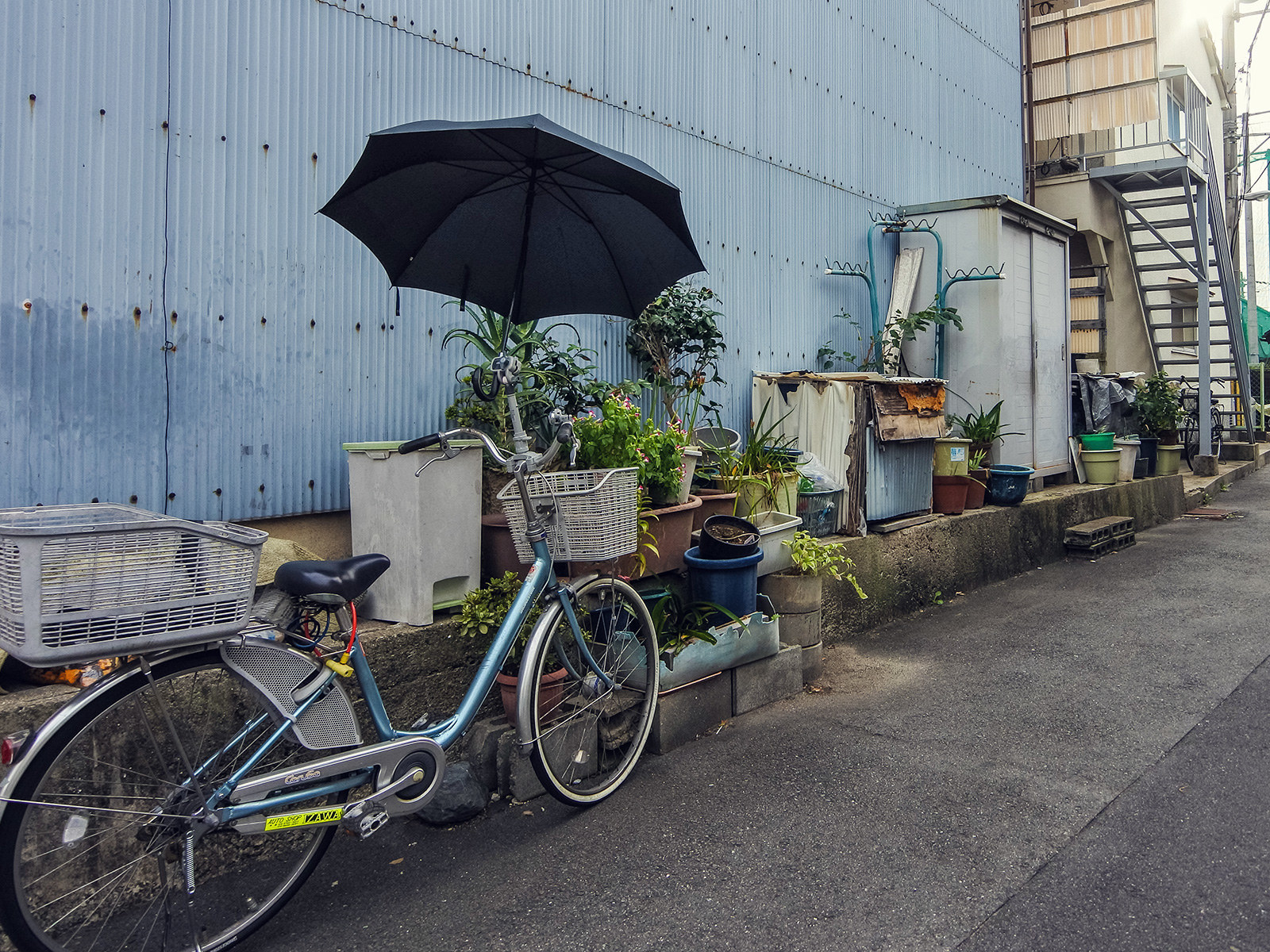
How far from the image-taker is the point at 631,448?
14.2 feet

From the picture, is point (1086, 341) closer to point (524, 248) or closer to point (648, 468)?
point (648, 468)

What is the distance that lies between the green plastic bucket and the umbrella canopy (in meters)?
4.45

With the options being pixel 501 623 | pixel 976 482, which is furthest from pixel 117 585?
pixel 976 482

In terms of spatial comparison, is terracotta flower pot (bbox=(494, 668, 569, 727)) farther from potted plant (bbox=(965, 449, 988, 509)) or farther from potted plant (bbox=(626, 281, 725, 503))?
potted plant (bbox=(965, 449, 988, 509))

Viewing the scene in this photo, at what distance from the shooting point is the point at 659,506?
4.73 meters

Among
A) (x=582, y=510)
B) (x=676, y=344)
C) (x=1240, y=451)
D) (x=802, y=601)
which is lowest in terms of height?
(x=802, y=601)

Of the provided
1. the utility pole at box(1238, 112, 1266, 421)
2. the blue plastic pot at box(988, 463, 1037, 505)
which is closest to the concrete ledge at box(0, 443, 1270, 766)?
the blue plastic pot at box(988, 463, 1037, 505)

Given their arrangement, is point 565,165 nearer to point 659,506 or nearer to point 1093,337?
point 659,506

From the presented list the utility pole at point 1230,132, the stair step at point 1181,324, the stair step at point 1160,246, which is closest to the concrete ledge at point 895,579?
the stair step at point 1181,324

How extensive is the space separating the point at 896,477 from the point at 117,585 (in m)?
5.87

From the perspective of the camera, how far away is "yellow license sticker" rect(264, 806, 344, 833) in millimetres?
2609

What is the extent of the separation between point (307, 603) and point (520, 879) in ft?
3.93

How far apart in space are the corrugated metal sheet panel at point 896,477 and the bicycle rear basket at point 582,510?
372 centimetres

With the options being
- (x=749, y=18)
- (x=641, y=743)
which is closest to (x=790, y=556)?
(x=641, y=743)
